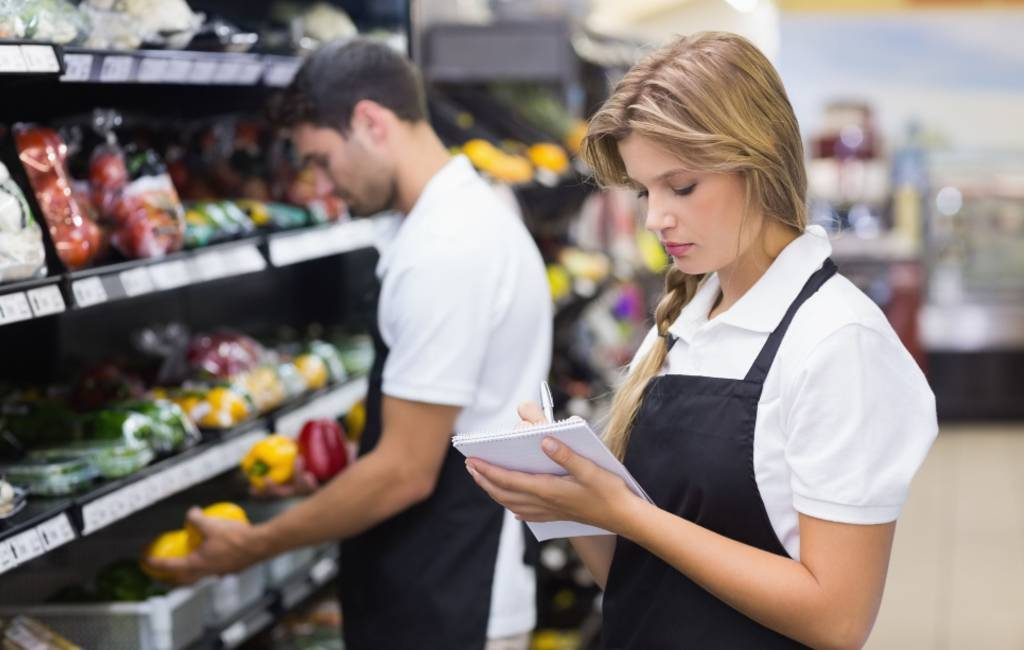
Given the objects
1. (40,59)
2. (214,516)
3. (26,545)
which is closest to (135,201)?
(40,59)

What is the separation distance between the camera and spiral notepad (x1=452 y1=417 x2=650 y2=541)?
167cm

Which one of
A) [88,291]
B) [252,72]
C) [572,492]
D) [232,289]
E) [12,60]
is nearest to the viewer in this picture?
[572,492]

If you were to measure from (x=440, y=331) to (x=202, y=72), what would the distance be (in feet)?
2.27

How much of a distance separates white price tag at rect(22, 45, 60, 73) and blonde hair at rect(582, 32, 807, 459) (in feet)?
2.78

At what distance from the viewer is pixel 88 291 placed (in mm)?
2252

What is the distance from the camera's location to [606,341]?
19.2 feet

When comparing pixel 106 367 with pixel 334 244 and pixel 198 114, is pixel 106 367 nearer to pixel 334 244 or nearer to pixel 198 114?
pixel 334 244

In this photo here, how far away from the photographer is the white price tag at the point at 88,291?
2219 millimetres

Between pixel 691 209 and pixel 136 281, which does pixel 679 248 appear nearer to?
pixel 691 209

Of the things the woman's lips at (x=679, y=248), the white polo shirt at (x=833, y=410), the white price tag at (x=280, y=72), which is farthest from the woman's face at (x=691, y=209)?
the white price tag at (x=280, y=72)

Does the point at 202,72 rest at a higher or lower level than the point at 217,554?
higher

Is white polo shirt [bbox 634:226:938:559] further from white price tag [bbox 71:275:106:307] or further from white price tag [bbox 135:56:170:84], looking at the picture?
white price tag [bbox 135:56:170:84]

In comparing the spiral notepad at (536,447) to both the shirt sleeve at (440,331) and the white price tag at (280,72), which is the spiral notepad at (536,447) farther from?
the white price tag at (280,72)

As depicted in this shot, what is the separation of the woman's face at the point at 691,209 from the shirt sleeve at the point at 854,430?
0.62ft
